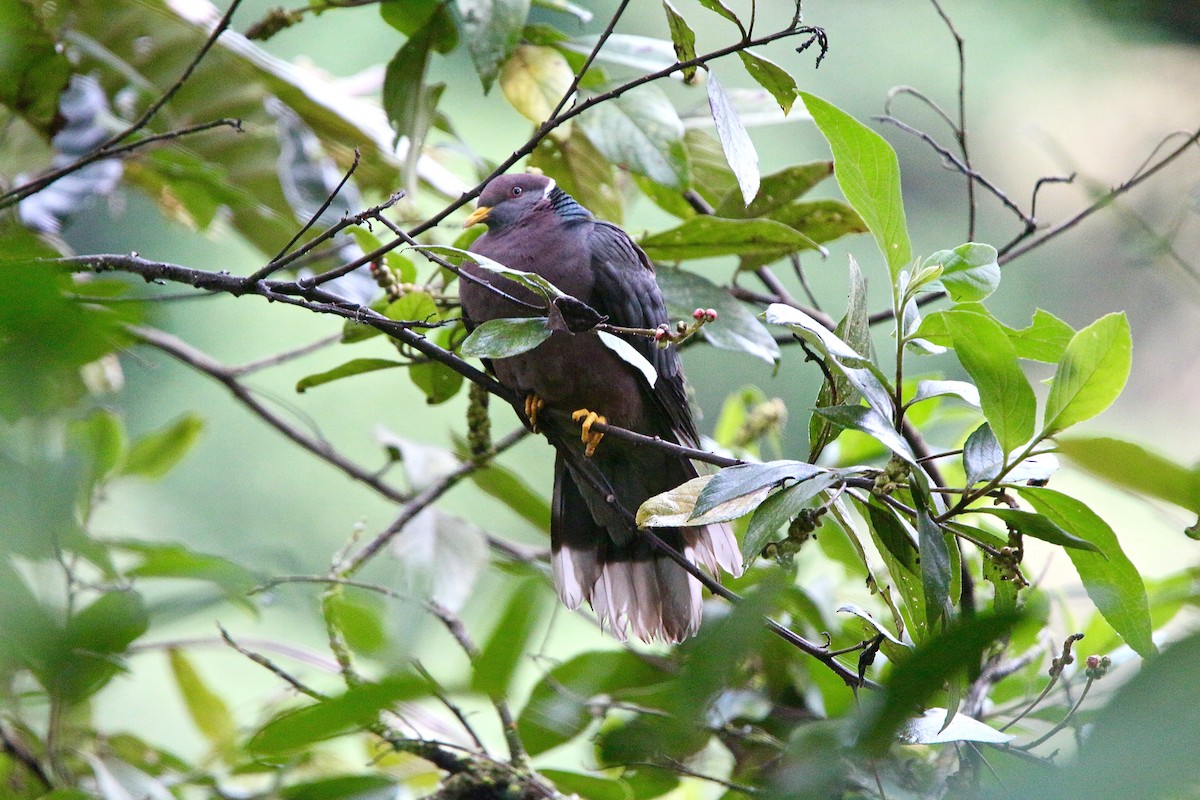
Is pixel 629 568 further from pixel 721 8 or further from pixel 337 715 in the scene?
pixel 337 715

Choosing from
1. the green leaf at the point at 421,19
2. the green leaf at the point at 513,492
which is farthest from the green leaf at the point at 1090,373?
the green leaf at the point at 421,19

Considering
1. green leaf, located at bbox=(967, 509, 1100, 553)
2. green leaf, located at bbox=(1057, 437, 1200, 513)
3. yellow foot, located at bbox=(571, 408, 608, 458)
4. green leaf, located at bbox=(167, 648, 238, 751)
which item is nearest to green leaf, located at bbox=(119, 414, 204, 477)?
green leaf, located at bbox=(167, 648, 238, 751)

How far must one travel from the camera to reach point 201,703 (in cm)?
291

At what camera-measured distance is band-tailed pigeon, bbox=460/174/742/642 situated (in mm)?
2279

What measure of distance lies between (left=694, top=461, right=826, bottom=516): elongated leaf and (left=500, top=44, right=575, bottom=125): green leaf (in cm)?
129

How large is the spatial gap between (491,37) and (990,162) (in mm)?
6310

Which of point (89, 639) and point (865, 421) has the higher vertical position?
point (89, 639)

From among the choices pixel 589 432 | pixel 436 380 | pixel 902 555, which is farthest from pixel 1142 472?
pixel 436 380

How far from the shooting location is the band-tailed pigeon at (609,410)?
228 centimetres

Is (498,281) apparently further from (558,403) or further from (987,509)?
(987,509)

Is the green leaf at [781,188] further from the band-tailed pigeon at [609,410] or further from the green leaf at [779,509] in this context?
the green leaf at [779,509]

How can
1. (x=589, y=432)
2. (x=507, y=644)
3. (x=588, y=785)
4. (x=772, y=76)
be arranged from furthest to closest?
(x=589, y=432) < (x=588, y=785) < (x=772, y=76) < (x=507, y=644)

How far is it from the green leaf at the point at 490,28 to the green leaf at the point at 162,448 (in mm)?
1478

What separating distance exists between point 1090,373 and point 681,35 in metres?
0.87
